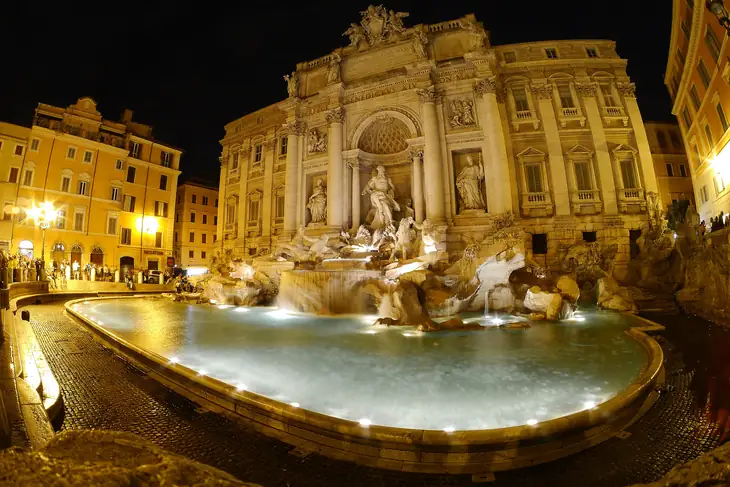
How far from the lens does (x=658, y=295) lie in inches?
454

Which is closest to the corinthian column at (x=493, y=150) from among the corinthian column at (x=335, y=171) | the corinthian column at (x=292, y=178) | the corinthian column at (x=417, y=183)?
the corinthian column at (x=417, y=183)

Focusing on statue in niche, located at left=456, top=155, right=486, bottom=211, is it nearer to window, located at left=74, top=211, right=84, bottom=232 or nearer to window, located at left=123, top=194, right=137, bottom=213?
window, located at left=123, top=194, right=137, bottom=213

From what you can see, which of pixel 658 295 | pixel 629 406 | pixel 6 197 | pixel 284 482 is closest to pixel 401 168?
pixel 658 295

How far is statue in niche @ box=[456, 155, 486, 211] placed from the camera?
15.6m

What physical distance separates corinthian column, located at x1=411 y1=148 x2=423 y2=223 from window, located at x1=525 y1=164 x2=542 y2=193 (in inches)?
227

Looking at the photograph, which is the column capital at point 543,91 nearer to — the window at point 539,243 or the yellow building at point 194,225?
the window at point 539,243

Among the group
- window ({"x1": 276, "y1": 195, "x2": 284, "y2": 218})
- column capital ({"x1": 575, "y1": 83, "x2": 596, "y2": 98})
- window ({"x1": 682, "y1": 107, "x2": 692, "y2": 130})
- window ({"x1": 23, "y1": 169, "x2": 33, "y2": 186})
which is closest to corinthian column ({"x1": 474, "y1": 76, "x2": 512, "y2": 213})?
column capital ({"x1": 575, "y1": 83, "x2": 596, "y2": 98})

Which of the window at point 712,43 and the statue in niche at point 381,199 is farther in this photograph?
the statue in niche at point 381,199

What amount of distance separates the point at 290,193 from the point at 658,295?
1756 cm

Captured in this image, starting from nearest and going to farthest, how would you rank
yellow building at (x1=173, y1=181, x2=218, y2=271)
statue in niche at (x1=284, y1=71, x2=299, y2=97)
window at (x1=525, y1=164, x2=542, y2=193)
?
window at (x1=525, y1=164, x2=542, y2=193)
statue in niche at (x1=284, y1=71, x2=299, y2=97)
yellow building at (x1=173, y1=181, x2=218, y2=271)

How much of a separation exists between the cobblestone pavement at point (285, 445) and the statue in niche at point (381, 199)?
41.6ft

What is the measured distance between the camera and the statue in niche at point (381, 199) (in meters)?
16.3

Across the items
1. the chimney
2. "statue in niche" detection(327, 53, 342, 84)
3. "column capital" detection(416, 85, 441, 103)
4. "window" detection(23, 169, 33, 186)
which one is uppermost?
the chimney

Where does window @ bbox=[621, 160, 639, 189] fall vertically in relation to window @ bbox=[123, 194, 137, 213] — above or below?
below
